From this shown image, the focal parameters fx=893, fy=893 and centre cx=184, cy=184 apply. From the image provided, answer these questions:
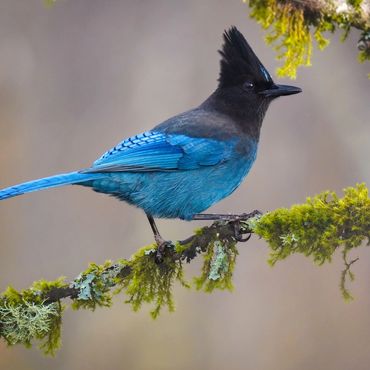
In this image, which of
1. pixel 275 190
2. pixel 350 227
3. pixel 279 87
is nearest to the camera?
pixel 350 227

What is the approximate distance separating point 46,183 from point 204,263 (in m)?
1.06

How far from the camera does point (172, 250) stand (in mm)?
4730

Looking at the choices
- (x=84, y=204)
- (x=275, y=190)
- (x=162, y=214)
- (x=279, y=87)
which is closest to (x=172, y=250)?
(x=162, y=214)

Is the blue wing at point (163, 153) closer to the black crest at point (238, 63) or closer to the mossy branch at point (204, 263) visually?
the black crest at point (238, 63)

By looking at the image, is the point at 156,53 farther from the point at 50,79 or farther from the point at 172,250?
the point at 172,250

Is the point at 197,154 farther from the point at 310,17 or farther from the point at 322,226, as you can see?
the point at 322,226

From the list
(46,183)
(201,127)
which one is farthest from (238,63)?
(46,183)

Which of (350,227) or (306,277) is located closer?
(350,227)

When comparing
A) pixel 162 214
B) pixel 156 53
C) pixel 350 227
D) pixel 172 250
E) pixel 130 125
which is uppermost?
pixel 156 53

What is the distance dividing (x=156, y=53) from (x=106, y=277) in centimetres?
377

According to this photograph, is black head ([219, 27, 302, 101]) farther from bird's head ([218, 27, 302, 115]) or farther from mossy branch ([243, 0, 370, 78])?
mossy branch ([243, 0, 370, 78])

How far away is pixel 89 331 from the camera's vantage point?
777 centimetres

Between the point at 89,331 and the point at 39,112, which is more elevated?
the point at 39,112

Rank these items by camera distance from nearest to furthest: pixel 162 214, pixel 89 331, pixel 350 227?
Result: 1. pixel 350 227
2. pixel 162 214
3. pixel 89 331
